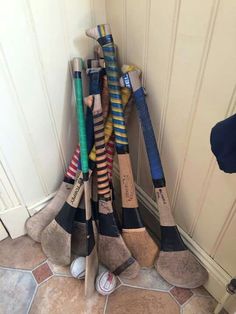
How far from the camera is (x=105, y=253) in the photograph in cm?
104

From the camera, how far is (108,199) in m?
1.00

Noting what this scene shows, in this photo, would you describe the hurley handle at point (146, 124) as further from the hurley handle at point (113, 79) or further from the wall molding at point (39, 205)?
the wall molding at point (39, 205)

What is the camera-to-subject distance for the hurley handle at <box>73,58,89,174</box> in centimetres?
89

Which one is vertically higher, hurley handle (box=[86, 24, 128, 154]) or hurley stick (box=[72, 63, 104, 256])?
hurley handle (box=[86, 24, 128, 154])

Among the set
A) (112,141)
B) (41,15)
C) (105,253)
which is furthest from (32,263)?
(41,15)

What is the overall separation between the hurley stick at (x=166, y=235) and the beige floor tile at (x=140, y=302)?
7 cm

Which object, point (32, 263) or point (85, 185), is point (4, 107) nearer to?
point (85, 185)

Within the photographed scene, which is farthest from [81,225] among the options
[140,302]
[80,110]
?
[80,110]

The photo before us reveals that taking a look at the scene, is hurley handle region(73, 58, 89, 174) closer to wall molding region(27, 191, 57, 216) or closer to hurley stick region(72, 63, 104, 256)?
hurley stick region(72, 63, 104, 256)

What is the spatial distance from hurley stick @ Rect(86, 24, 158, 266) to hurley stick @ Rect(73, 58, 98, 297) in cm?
11

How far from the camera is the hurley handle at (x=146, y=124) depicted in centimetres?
83

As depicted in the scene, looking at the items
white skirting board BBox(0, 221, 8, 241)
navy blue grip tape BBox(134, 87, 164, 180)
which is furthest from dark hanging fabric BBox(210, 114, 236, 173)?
white skirting board BBox(0, 221, 8, 241)

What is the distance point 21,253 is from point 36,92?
720 millimetres

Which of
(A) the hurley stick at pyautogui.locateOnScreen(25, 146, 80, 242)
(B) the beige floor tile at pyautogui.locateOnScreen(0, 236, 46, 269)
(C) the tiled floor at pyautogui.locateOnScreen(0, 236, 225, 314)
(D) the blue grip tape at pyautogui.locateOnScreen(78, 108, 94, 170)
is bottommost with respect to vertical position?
(C) the tiled floor at pyautogui.locateOnScreen(0, 236, 225, 314)
